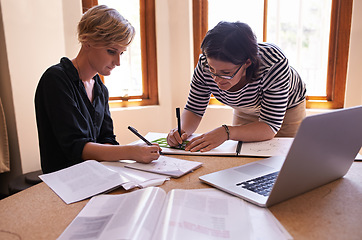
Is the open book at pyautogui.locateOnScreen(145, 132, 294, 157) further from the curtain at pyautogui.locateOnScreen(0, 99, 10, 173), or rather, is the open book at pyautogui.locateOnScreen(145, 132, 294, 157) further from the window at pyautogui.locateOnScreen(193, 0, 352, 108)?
the window at pyautogui.locateOnScreen(193, 0, 352, 108)

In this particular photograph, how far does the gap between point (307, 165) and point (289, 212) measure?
4.6 inches

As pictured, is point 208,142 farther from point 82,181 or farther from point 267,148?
point 82,181

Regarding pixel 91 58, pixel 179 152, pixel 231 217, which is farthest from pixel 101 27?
pixel 231 217

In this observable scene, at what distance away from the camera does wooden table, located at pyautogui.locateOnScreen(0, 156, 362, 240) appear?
0.57 m

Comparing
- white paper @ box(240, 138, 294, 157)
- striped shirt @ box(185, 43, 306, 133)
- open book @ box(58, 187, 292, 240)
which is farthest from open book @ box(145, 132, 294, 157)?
open book @ box(58, 187, 292, 240)

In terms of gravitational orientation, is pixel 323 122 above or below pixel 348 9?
below

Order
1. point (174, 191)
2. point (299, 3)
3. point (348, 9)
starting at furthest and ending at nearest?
point (299, 3) → point (348, 9) → point (174, 191)

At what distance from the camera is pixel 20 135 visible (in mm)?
1990

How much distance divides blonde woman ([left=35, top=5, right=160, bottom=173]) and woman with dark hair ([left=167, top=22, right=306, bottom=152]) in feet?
1.07

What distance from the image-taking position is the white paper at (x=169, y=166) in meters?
0.90

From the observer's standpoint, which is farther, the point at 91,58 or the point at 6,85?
the point at 6,85

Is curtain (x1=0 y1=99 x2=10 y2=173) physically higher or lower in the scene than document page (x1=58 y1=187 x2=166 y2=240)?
lower

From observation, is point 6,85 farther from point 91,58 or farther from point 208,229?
point 208,229

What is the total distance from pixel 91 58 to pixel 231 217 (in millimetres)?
965
